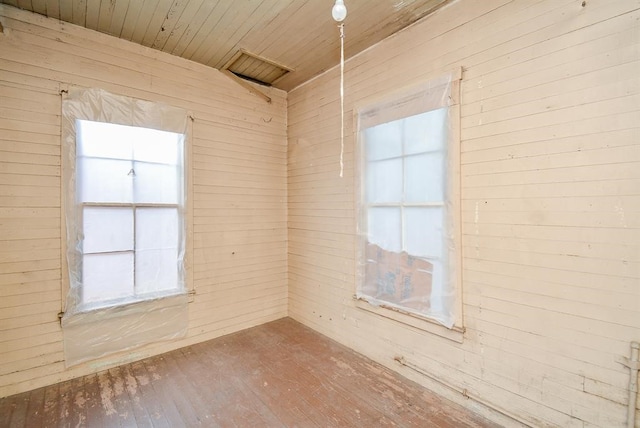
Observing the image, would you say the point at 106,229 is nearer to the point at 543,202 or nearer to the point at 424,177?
the point at 424,177

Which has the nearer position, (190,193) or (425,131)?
(425,131)

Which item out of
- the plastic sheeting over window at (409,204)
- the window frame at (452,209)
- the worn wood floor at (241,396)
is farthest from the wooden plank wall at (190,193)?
the window frame at (452,209)

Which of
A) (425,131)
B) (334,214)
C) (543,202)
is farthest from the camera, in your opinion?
(334,214)

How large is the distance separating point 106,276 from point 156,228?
1.79ft

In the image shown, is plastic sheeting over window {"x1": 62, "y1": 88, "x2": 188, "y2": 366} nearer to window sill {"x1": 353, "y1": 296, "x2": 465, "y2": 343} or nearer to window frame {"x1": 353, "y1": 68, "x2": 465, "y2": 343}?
window sill {"x1": 353, "y1": 296, "x2": 465, "y2": 343}

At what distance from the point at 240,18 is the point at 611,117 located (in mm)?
2466

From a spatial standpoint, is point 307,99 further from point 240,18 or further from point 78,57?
point 78,57

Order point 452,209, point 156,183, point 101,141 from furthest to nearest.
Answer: point 156,183 < point 101,141 < point 452,209

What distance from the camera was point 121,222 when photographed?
2.49 meters

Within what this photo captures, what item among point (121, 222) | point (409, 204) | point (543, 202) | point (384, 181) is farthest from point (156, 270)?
point (543, 202)

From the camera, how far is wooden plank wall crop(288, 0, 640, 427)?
141 centimetres

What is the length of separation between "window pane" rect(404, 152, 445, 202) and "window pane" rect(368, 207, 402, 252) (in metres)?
0.21

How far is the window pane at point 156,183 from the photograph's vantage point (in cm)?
A: 257

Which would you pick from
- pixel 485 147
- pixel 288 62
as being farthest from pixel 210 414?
pixel 288 62
